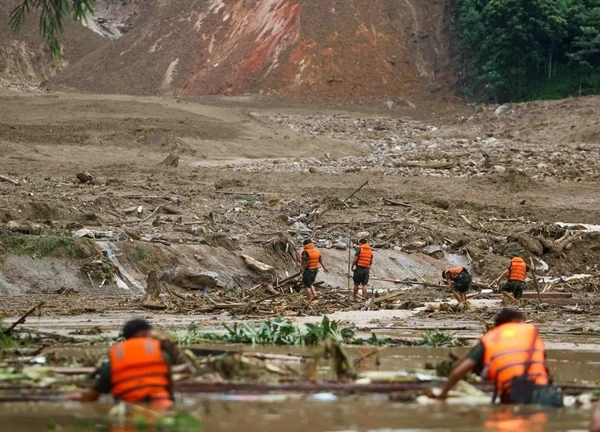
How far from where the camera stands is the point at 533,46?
64.7 m

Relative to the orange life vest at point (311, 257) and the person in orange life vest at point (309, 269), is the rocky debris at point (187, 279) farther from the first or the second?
the orange life vest at point (311, 257)

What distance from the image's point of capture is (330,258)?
82.8 ft

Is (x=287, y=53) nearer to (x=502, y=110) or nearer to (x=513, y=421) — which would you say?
(x=502, y=110)

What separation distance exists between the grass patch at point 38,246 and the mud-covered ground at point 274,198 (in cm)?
3

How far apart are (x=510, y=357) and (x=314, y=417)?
151 cm

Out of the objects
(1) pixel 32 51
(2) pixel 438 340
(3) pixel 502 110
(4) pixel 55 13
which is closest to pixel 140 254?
(4) pixel 55 13

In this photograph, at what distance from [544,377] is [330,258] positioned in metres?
16.2

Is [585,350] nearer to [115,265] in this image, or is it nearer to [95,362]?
[95,362]

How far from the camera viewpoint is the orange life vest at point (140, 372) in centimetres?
855

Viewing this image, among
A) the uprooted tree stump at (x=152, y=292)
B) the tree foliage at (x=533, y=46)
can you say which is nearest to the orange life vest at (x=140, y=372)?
the uprooted tree stump at (x=152, y=292)

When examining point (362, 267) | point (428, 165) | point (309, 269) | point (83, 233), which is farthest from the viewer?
point (428, 165)

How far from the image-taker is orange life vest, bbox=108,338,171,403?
8.55 meters

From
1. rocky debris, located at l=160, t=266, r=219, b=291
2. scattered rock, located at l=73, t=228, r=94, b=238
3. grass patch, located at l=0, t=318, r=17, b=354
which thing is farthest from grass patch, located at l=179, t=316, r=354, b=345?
scattered rock, located at l=73, t=228, r=94, b=238

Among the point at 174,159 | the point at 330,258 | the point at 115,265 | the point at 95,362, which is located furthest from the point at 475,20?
the point at 95,362
